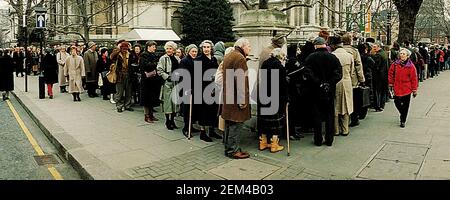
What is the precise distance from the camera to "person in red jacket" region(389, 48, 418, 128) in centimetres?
945

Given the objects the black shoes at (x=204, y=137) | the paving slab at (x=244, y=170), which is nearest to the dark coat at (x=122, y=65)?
the black shoes at (x=204, y=137)

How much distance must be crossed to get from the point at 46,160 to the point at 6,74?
387 inches

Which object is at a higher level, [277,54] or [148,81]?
[277,54]

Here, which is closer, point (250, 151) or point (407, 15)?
point (250, 151)

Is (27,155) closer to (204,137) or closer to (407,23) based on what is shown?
(204,137)

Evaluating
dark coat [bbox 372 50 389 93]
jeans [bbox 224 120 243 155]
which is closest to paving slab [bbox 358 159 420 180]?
jeans [bbox 224 120 243 155]

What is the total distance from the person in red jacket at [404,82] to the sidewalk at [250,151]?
0.47 metres

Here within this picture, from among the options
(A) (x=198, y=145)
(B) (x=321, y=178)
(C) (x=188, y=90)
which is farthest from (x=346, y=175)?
(C) (x=188, y=90)

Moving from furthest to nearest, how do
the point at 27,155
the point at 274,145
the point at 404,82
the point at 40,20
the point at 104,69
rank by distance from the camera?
the point at 40,20 → the point at 104,69 → the point at 404,82 → the point at 27,155 → the point at 274,145

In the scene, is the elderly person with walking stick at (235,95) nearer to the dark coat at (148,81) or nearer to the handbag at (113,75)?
the dark coat at (148,81)

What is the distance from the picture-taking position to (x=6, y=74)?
15648mm

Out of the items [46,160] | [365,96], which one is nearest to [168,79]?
[46,160]

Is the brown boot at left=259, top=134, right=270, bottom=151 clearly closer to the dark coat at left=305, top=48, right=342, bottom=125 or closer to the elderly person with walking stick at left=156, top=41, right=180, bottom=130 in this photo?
the dark coat at left=305, top=48, right=342, bottom=125

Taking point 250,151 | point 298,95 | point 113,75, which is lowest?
point 250,151
